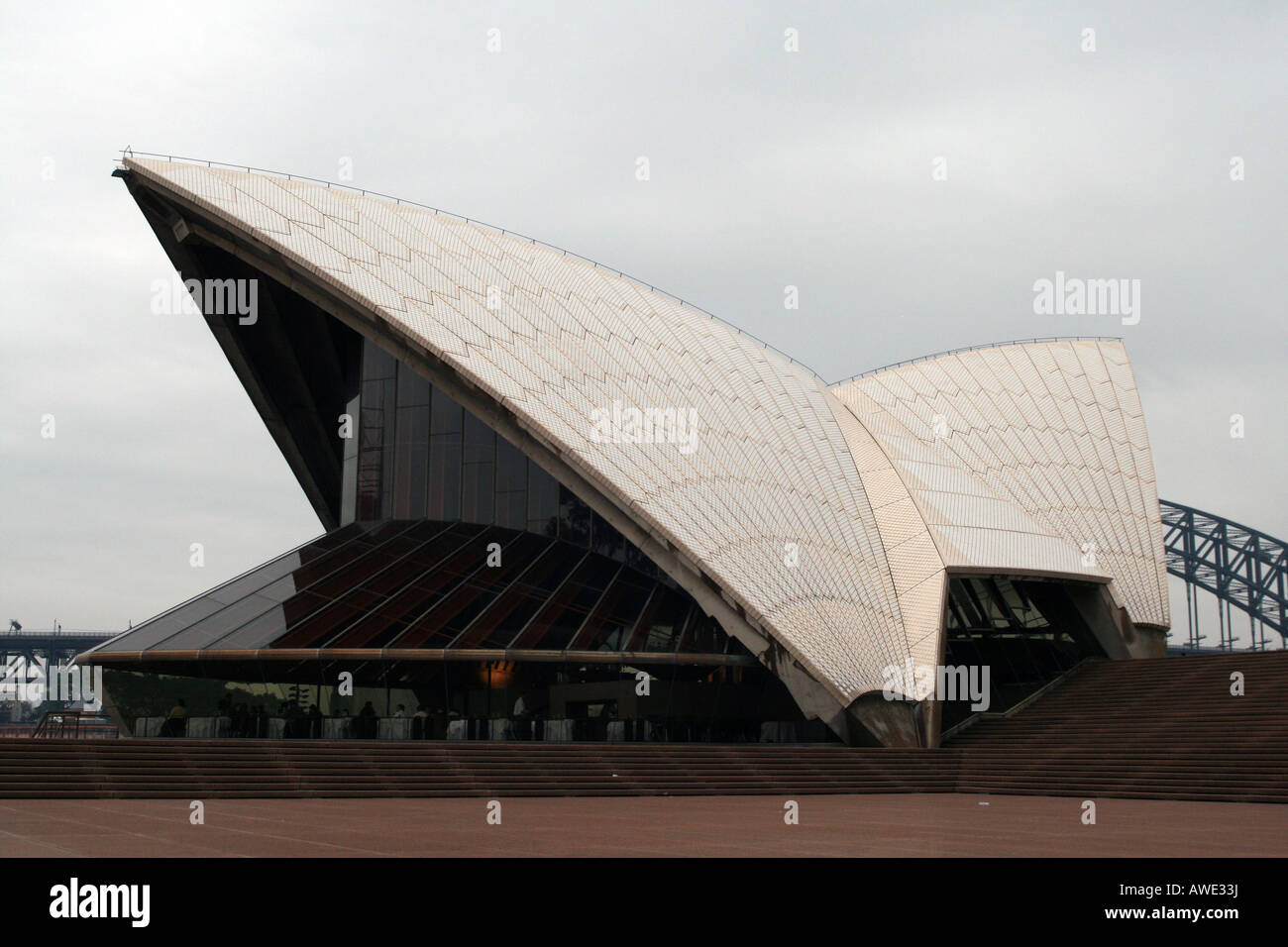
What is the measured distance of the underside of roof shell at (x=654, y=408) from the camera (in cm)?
2839

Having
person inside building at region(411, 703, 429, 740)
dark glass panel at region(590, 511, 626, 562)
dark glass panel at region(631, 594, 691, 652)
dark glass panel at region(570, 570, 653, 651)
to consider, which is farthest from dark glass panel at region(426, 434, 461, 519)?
person inside building at region(411, 703, 429, 740)

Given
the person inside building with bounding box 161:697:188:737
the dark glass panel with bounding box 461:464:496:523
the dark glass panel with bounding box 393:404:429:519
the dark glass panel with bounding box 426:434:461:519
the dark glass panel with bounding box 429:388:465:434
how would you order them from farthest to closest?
the dark glass panel with bounding box 393:404:429:519, the dark glass panel with bounding box 429:388:465:434, the dark glass panel with bounding box 426:434:461:519, the dark glass panel with bounding box 461:464:496:523, the person inside building with bounding box 161:697:188:737

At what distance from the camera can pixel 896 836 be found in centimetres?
1355

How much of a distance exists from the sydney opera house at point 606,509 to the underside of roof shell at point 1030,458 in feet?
0.38

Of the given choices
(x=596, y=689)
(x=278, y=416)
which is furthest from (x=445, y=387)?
(x=278, y=416)

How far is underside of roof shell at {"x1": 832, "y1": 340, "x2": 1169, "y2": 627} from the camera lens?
33.7 meters

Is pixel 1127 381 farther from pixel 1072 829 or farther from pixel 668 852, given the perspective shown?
pixel 668 852

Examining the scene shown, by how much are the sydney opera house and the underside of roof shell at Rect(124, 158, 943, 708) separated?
0.09m

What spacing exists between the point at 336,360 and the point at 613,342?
1066 cm

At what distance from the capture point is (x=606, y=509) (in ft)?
94.4

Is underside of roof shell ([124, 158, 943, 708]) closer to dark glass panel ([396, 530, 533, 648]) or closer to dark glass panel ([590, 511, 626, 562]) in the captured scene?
dark glass panel ([590, 511, 626, 562])

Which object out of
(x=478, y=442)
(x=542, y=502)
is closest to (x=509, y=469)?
(x=478, y=442)

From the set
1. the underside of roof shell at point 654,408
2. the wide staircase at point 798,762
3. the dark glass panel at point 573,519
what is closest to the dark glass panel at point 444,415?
the dark glass panel at point 573,519

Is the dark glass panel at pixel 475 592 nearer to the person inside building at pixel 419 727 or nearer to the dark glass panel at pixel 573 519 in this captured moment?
the dark glass panel at pixel 573 519
